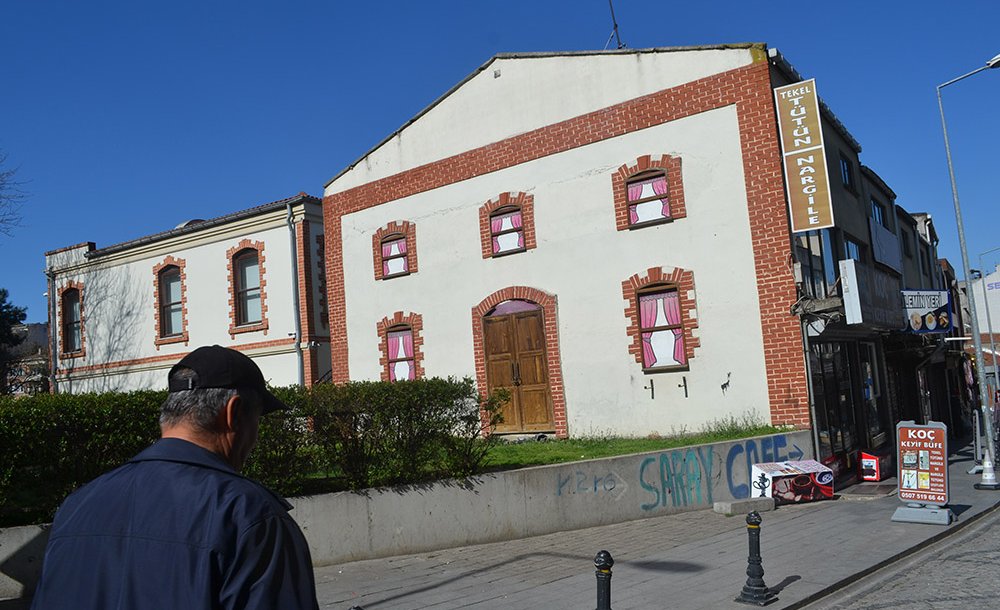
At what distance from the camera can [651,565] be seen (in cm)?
A: 897

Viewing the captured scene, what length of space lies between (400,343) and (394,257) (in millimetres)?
2167

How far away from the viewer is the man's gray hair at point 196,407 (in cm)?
230

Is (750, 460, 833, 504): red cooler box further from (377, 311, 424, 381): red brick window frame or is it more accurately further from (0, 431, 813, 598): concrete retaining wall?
(377, 311, 424, 381): red brick window frame

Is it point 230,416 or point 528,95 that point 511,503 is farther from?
point 528,95

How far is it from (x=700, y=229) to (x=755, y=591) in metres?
8.55

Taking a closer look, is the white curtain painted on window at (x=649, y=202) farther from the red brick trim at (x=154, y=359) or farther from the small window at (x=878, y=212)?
the red brick trim at (x=154, y=359)

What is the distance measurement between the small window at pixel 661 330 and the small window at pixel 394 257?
6.44 meters

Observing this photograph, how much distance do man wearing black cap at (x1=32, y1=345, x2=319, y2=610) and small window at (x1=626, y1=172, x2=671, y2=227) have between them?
539 inches

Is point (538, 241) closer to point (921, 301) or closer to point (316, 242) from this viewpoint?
point (316, 242)

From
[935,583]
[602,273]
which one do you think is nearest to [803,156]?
[602,273]

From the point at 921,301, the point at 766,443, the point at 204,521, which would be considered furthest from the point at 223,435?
the point at 921,301

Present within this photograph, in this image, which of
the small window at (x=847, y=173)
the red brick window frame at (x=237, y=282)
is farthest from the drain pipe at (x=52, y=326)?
the small window at (x=847, y=173)

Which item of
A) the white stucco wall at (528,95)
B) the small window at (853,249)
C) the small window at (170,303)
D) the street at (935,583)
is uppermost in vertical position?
the white stucco wall at (528,95)

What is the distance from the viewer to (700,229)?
1466 centimetres
